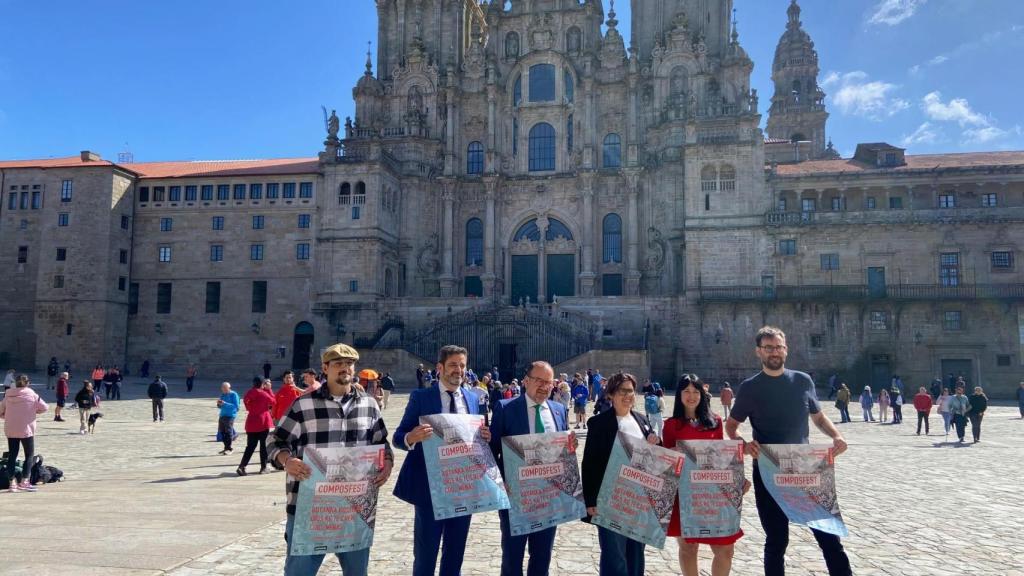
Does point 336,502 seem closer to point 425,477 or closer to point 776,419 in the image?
point 425,477

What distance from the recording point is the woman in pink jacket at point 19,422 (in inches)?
445

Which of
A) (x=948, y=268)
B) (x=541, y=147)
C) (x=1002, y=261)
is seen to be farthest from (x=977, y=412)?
(x=541, y=147)

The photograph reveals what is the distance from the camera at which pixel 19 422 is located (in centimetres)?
1133

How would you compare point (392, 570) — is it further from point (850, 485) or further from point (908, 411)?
point (908, 411)

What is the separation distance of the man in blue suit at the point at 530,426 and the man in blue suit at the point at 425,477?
0.25m

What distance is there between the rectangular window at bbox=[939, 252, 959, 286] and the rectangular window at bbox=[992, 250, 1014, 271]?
6.41 ft

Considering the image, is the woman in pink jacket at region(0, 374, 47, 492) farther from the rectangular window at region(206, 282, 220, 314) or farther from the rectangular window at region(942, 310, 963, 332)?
the rectangular window at region(942, 310, 963, 332)

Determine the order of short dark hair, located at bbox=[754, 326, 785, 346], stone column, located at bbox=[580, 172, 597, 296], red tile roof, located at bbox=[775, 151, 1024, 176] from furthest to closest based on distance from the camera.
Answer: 1. stone column, located at bbox=[580, 172, 597, 296]
2. red tile roof, located at bbox=[775, 151, 1024, 176]
3. short dark hair, located at bbox=[754, 326, 785, 346]

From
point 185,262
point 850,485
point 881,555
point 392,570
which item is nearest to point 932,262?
point 850,485

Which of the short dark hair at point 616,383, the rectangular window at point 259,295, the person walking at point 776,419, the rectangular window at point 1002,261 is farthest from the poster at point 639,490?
the rectangular window at point 259,295

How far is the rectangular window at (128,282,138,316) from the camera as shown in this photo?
4666 centimetres

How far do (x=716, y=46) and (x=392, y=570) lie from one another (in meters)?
Answer: 47.6

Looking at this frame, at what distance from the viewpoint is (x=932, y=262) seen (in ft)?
131

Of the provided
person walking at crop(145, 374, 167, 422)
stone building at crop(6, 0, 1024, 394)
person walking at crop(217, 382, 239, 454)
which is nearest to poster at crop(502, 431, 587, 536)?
person walking at crop(217, 382, 239, 454)
